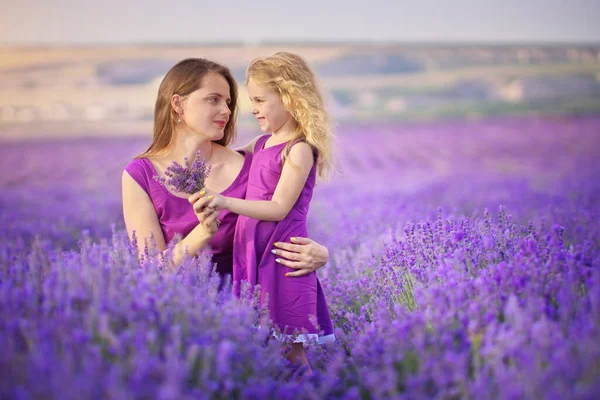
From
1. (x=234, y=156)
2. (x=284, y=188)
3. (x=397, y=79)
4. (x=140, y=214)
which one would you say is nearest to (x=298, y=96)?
(x=284, y=188)

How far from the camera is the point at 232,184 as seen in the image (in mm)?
2428


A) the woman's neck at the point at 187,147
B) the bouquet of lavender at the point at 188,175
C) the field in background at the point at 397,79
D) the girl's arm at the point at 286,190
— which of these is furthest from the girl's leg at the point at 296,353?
the field in background at the point at 397,79

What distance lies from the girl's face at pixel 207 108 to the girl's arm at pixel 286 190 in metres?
0.45

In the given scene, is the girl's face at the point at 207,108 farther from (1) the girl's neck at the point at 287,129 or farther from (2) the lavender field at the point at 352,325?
(2) the lavender field at the point at 352,325

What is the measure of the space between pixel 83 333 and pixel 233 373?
0.39 m

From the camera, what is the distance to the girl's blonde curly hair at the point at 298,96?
220 centimetres

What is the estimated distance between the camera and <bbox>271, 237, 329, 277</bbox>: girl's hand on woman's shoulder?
82.5 inches

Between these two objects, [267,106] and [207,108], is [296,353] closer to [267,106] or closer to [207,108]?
[267,106]

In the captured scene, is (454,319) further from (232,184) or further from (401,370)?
(232,184)

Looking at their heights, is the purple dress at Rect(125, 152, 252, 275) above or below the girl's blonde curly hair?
below

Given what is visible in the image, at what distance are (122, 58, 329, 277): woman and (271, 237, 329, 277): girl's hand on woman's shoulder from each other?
0.34 m

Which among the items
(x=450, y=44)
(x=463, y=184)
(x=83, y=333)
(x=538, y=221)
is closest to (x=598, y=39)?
(x=450, y=44)

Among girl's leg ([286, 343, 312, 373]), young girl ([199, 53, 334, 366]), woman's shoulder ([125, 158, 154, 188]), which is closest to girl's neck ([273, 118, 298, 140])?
young girl ([199, 53, 334, 366])

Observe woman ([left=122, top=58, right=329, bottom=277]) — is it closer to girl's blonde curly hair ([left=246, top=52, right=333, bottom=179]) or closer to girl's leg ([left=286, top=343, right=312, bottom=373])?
girl's blonde curly hair ([left=246, top=52, right=333, bottom=179])
